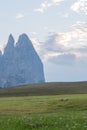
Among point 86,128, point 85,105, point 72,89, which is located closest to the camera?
point 86,128

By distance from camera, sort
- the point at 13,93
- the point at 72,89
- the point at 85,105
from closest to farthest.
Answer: the point at 85,105 < the point at 13,93 < the point at 72,89

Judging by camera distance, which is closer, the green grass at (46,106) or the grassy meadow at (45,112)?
the grassy meadow at (45,112)

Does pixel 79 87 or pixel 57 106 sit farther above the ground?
pixel 57 106

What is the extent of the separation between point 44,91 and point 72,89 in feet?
47.8

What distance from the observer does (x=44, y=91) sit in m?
170

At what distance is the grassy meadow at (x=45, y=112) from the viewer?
21.1 m

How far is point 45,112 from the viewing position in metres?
61.4

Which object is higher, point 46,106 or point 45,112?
point 45,112

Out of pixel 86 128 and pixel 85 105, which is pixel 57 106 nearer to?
pixel 85 105

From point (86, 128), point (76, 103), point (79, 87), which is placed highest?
point (86, 128)

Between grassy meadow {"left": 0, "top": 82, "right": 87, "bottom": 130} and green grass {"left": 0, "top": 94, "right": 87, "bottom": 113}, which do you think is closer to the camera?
grassy meadow {"left": 0, "top": 82, "right": 87, "bottom": 130}

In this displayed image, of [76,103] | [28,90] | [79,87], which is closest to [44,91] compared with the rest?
[28,90]

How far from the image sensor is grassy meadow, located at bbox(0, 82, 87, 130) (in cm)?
2106

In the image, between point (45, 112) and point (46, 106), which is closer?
point (45, 112)
